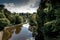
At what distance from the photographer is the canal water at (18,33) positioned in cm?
593

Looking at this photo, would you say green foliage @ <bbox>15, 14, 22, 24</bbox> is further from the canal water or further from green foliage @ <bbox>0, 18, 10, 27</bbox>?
green foliage @ <bbox>0, 18, 10, 27</bbox>

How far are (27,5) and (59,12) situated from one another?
404cm

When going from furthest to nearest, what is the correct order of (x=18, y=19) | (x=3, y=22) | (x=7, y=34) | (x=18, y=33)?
(x=18, y=19)
(x=18, y=33)
(x=3, y=22)
(x=7, y=34)

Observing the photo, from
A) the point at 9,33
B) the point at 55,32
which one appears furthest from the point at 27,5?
the point at 55,32

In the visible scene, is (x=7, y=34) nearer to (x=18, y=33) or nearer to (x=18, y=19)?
(x=18, y=33)

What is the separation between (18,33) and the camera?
6.91 meters

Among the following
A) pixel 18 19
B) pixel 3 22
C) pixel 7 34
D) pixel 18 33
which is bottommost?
pixel 18 33

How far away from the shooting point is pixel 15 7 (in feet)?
24.0

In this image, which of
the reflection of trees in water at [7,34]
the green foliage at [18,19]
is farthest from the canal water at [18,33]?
the green foliage at [18,19]

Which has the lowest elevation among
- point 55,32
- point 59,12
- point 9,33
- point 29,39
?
point 29,39

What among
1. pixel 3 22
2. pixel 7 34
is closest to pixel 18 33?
pixel 3 22

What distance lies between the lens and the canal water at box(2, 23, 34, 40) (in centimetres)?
593

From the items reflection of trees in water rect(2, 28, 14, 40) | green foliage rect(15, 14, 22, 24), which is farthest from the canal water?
green foliage rect(15, 14, 22, 24)

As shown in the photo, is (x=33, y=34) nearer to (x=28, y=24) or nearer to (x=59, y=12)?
(x=28, y=24)
